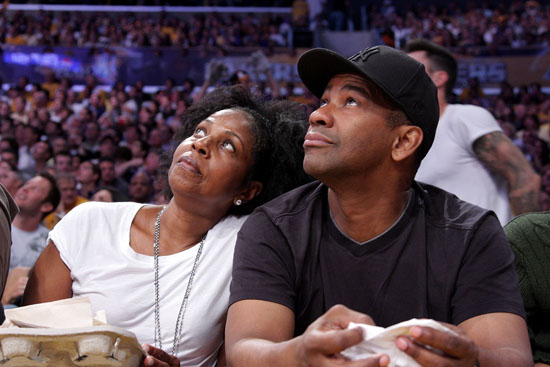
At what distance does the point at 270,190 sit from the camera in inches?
87.1

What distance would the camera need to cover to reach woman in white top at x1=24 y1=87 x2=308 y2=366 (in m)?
1.89

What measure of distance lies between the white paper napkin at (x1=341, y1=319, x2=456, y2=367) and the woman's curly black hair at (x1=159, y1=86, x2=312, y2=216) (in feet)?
3.53

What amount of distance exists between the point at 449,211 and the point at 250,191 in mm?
743

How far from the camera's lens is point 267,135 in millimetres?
2191

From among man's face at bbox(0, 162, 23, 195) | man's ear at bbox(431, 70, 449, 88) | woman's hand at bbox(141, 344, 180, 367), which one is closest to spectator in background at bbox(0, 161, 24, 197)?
man's face at bbox(0, 162, 23, 195)

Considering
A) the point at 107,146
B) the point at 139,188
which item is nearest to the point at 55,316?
the point at 139,188

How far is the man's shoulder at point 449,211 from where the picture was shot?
1.60 metres

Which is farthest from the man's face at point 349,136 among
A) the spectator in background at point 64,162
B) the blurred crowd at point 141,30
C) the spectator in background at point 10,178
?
the blurred crowd at point 141,30

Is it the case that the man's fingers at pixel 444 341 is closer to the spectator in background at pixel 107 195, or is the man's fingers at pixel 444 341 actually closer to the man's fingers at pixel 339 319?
the man's fingers at pixel 339 319

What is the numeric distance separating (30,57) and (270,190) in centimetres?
980

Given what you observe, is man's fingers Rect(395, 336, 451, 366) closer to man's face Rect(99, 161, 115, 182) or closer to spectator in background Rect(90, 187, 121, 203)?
spectator in background Rect(90, 187, 121, 203)

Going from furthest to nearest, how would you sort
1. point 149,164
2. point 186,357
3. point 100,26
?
point 100,26 < point 149,164 < point 186,357

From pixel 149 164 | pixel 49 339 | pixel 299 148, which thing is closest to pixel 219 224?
pixel 299 148

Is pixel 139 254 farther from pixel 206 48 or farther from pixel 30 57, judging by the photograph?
pixel 30 57
